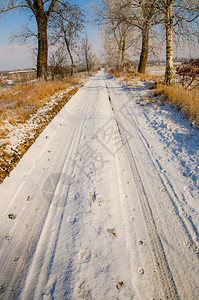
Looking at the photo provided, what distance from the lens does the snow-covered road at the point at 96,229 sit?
1.21 m

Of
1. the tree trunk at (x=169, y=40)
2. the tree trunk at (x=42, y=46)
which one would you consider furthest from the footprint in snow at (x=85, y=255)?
the tree trunk at (x=42, y=46)

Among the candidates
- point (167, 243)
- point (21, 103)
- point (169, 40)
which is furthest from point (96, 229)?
point (169, 40)

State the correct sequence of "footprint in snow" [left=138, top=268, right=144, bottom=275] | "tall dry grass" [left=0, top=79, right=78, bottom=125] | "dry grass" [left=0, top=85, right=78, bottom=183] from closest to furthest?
"footprint in snow" [left=138, top=268, right=144, bottom=275] < "dry grass" [left=0, top=85, right=78, bottom=183] < "tall dry grass" [left=0, top=79, right=78, bottom=125]

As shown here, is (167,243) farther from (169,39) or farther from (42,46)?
(42,46)

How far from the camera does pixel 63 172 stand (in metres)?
2.50

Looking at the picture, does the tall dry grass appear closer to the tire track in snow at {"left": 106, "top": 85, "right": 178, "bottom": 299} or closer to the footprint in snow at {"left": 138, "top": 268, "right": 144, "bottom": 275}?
the tire track in snow at {"left": 106, "top": 85, "right": 178, "bottom": 299}

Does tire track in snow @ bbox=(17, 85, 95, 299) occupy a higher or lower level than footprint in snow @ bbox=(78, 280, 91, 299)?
higher

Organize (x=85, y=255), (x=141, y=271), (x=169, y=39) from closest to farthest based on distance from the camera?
(x=141, y=271), (x=85, y=255), (x=169, y=39)

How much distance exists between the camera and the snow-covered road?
3.95 ft

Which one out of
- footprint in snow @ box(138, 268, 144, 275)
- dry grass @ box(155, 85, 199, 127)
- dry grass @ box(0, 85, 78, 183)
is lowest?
footprint in snow @ box(138, 268, 144, 275)

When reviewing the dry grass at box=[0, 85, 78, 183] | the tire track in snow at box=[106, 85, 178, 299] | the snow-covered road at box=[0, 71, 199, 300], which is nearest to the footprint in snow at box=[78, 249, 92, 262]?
the snow-covered road at box=[0, 71, 199, 300]

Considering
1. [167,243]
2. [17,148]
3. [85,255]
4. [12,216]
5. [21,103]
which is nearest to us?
[85,255]

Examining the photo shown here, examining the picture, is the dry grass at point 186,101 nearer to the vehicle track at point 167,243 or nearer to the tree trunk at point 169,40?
the tree trunk at point 169,40

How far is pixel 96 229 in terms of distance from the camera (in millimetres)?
1610
